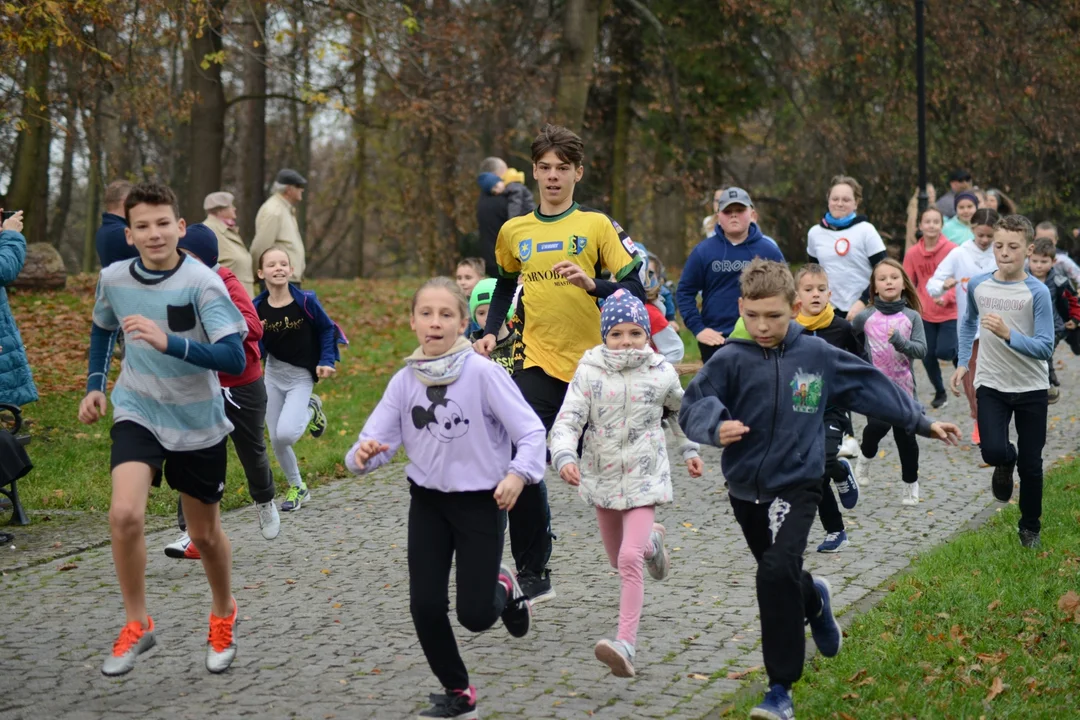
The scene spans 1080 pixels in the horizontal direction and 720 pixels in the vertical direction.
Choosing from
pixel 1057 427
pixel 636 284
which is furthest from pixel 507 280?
pixel 1057 427

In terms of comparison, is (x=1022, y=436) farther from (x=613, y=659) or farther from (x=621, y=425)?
(x=613, y=659)

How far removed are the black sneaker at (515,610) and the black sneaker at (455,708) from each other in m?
0.66

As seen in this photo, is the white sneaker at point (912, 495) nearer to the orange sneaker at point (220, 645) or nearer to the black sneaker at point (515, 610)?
the black sneaker at point (515, 610)

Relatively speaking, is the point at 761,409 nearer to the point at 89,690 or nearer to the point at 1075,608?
the point at 1075,608

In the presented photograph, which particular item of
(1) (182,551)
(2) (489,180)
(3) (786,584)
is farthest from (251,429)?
(2) (489,180)

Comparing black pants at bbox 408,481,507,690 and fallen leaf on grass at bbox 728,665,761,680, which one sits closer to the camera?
black pants at bbox 408,481,507,690

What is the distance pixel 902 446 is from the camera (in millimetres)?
9688

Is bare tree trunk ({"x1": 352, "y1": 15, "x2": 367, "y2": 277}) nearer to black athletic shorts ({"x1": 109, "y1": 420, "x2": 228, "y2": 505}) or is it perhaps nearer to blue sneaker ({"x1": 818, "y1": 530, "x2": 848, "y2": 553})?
Result: blue sneaker ({"x1": 818, "y1": 530, "x2": 848, "y2": 553})

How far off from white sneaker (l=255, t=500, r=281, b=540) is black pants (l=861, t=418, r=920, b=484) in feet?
13.7

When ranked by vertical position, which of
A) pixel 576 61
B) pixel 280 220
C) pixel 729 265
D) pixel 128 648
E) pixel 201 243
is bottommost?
pixel 128 648

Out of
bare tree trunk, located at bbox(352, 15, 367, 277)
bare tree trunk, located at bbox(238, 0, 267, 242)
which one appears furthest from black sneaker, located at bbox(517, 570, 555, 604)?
bare tree trunk, located at bbox(238, 0, 267, 242)

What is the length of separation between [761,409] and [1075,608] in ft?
7.87

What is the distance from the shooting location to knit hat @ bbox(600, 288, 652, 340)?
6.20 metres

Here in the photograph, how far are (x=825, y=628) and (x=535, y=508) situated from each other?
67.5 inches
